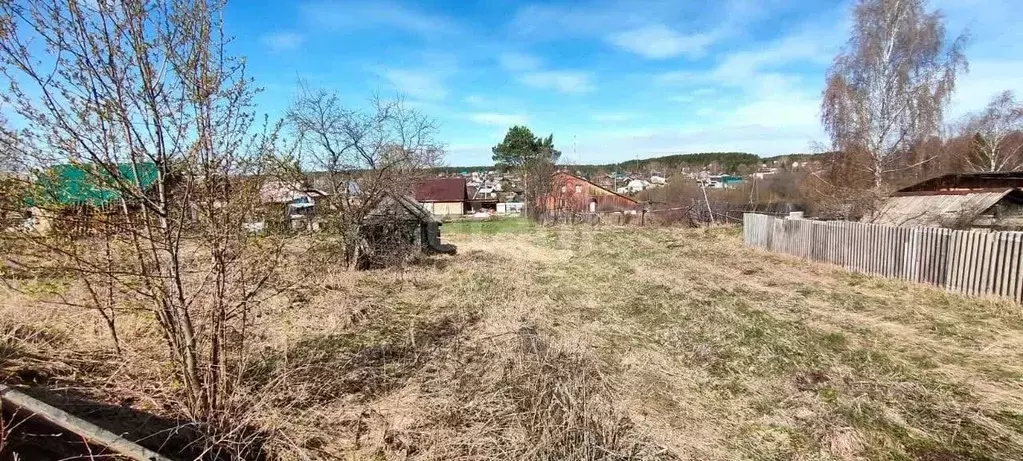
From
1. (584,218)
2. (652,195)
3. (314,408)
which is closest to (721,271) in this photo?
(314,408)

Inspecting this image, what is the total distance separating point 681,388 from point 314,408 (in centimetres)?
306

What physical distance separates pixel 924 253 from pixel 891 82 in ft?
33.5

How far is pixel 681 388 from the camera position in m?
3.96

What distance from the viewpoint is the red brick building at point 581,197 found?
30672mm

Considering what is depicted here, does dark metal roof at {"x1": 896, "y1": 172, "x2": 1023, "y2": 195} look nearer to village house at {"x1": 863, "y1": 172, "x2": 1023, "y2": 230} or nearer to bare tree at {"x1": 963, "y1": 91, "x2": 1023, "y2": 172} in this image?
village house at {"x1": 863, "y1": 172, "x2": 1023, "y2": 230}

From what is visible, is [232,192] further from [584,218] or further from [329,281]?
[584,218]

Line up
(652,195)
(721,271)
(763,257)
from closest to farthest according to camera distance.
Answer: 1. (721,271)
2. (763,257)
3. (652,195)

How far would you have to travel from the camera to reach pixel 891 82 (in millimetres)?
14750

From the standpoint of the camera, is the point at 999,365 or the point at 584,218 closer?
the point at 999,365

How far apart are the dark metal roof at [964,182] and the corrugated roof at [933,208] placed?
8.21ft

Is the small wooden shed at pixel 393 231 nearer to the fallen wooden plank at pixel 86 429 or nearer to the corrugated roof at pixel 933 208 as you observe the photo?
the fallen wooden plank at pixel 86 429

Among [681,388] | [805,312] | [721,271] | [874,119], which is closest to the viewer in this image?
[681,388]

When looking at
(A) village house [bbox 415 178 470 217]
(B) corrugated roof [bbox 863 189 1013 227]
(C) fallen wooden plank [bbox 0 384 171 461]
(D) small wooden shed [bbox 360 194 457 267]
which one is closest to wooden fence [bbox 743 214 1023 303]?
(B) corrugated roof [bbox 863 189 1013 227]

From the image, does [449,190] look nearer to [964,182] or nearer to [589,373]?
[964,182]
